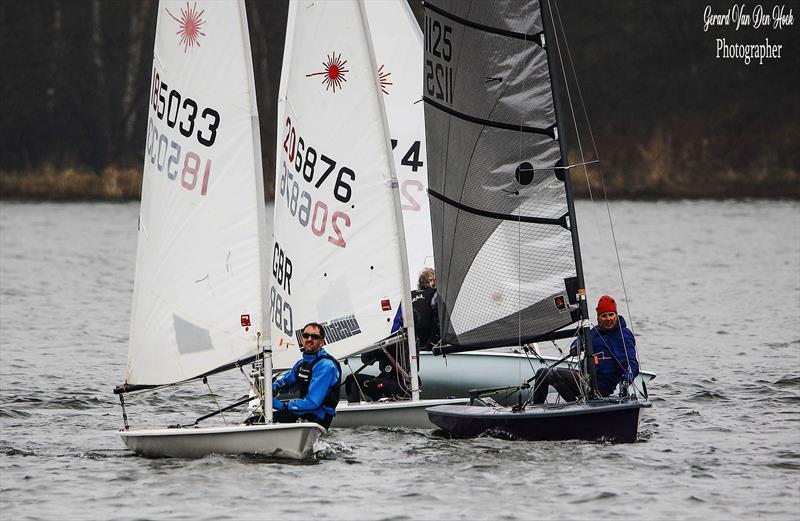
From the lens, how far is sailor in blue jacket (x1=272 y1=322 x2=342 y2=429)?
12172mm

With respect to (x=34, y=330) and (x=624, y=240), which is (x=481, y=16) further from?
(x=624, y=240)

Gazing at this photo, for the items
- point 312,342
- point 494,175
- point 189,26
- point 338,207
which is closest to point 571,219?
point 494,175

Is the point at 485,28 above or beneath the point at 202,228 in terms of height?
above

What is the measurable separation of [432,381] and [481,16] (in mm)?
4154

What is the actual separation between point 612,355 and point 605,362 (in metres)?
0.10

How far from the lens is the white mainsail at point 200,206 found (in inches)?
484

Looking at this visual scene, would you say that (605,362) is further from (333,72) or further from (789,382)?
(789,382)

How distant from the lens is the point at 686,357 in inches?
790

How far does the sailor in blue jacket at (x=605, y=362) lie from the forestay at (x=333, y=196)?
5.56 feet

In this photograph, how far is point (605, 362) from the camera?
13.4m

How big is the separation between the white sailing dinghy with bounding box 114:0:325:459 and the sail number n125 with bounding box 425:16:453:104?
2.23 meters

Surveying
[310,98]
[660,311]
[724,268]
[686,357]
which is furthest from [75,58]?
[310,98]

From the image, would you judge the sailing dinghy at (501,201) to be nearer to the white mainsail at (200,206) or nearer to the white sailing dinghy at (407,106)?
the white mainsail at (200,206)
